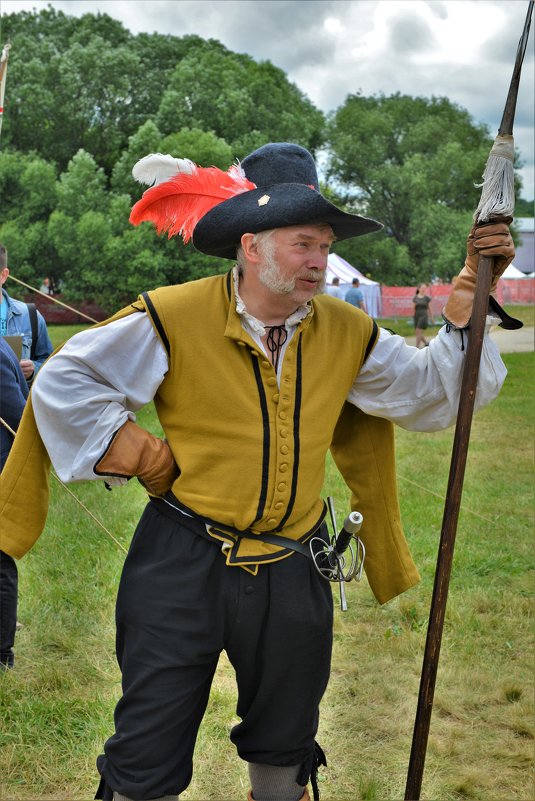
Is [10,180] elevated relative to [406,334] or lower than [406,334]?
elevated

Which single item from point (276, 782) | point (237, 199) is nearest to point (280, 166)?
point (237, 199)

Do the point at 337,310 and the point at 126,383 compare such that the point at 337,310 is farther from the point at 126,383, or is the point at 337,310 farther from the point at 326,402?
the point at 126,383

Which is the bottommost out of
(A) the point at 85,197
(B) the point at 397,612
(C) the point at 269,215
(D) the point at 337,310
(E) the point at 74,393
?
(B) the point at 397,612

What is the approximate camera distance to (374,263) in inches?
1271

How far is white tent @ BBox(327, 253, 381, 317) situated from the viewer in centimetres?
2281

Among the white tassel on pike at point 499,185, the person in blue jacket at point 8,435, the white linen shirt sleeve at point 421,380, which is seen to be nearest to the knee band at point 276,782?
the white linen shirt sleeve at point 421,380

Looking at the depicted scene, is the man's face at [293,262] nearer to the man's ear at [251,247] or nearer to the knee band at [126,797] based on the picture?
the man's ear at [251,247]

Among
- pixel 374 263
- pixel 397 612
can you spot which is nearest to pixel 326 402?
pixel 397 612

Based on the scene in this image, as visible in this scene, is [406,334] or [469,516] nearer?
[469,516]

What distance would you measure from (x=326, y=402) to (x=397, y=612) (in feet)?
8.21

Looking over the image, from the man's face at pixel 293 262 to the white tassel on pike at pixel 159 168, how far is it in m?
0.37

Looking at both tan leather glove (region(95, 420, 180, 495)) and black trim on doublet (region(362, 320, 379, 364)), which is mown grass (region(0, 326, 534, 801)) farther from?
black trim on doublet (region(362, 320, 379, 364))

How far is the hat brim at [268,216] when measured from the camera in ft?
7.09

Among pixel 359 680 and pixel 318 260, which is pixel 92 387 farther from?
pixel 359 680
